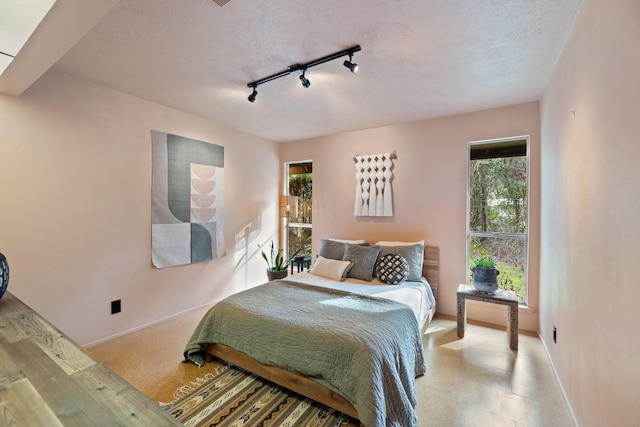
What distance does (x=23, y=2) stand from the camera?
50.0 inches

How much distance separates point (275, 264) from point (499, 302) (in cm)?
318

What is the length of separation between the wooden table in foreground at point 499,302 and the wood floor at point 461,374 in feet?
0.40

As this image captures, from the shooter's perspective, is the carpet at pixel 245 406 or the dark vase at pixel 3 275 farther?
the carpet at pixel 245 406

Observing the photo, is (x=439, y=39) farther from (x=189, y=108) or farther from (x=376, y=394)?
(x=189, y=108)

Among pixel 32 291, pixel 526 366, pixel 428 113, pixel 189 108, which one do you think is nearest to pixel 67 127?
pixel 189 108

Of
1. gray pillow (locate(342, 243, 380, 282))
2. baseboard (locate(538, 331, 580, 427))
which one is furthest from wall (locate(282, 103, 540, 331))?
gray pillow (locate(342, 243, 380, 282))

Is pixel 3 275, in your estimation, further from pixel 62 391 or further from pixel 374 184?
pixel 374 184

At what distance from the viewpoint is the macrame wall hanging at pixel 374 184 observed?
3.87m

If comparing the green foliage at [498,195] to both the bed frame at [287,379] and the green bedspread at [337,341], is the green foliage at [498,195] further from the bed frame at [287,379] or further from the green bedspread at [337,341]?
the bed frame at [287,379]

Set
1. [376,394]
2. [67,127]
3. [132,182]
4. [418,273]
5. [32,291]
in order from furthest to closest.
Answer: [418,273] → [132,182] → [67,127] → [32,291] → [376,394]

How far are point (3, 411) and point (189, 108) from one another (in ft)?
10.7

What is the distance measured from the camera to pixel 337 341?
5.84ft

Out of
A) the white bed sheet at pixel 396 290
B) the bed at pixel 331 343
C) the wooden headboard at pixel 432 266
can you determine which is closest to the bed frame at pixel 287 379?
the bed at pixel 331 343

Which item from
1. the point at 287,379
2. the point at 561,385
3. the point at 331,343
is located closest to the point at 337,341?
the point at 331,343
